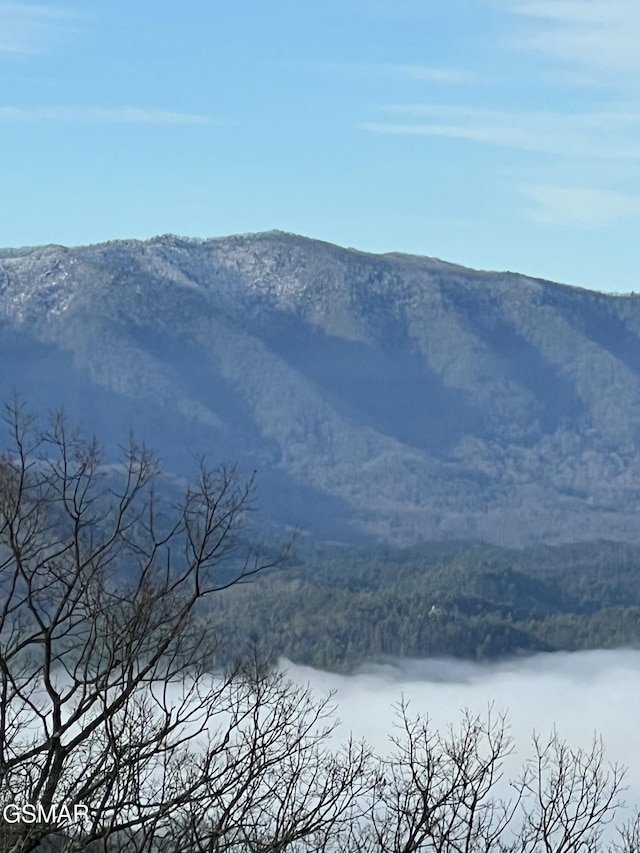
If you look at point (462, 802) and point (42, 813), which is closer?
point (42, 813)

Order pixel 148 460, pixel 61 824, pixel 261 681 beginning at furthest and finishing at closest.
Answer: pixel 148 460 < pixel 261 681 < pixel 61 824

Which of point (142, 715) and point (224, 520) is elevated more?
point (224, 520)

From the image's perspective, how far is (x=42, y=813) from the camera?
16.6 metres

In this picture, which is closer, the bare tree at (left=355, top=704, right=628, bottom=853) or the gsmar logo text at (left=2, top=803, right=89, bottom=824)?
the gsmar logo text at (left=2, top=803, right=89, bottom=824)

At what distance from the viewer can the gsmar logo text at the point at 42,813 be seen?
54.1 ft

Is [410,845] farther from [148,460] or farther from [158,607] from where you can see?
[148,460]

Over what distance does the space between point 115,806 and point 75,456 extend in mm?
6287

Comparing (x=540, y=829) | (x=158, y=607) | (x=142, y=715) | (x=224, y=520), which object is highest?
(x=224, y=520)

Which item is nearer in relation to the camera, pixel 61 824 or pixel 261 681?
pixel 61 824

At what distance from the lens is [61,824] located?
16.5 meters

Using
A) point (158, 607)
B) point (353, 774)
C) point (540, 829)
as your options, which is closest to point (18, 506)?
point (158, 607)

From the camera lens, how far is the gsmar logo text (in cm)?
1648

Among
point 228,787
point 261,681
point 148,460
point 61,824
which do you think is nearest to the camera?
point 61,824

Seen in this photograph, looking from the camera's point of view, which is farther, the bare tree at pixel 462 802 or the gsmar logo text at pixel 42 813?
the bare tree at pixel 462 802
